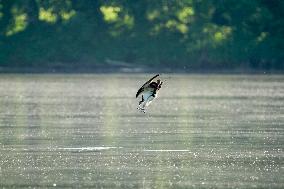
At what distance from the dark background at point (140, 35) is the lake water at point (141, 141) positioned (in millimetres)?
43394

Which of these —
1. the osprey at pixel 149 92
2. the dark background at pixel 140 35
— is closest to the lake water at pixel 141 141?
the osprey at pixel 149 92

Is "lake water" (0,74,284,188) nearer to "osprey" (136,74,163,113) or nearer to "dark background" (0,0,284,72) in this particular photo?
"osprey" (136,74,163,113)

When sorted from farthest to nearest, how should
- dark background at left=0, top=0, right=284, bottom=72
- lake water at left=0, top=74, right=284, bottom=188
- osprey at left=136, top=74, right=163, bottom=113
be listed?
dark background at left=0, top=0, right=284, bottom=72
osprey at left=136, top=74, right=163, bottom=113
lake water at left=0, top=74, right=284, bottom=188

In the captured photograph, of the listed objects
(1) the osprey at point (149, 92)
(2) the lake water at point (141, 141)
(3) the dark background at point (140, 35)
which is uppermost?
(3) the dark background at point (140, 35)

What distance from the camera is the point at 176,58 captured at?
101312 mm

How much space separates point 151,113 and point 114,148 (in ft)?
47.2

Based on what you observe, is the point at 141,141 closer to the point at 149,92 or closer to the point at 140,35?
the point at 149,92

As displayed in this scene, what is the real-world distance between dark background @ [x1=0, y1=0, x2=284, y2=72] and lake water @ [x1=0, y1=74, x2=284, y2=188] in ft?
142

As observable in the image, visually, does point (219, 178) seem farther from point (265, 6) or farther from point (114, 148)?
point (265, 6)

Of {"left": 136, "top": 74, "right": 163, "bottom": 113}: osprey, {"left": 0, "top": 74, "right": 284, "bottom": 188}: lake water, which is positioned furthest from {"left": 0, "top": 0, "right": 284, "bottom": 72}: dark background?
{"left": 136, "top": 74, "right": 163, "bottom": 113}: osprey

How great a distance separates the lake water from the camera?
2469cm

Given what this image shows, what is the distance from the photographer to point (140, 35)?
100812 mm

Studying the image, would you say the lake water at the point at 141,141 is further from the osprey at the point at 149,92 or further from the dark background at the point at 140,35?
the dark background at the point at 140,35

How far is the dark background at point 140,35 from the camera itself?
99688 mm
